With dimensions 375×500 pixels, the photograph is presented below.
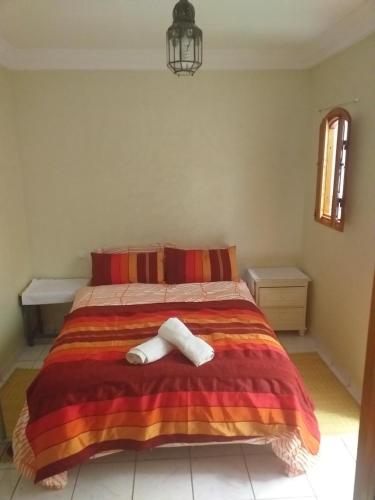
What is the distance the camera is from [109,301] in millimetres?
2826

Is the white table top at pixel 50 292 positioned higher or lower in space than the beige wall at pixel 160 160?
lower

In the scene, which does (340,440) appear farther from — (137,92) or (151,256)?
(137,92)

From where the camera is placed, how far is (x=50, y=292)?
315cm

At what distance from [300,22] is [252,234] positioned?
1723mm

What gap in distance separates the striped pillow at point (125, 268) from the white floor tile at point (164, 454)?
1.41m

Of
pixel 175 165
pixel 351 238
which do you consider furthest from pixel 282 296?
pixel 175 165

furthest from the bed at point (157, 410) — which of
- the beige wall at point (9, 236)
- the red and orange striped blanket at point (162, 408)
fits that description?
the beige wall at point (9, 236)

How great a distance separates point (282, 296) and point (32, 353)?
2206 millimetres

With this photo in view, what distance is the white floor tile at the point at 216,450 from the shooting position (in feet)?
6.80

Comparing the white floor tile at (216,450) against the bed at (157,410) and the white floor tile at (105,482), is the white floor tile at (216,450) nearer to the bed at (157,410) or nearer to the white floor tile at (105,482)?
the bed at (157,410)

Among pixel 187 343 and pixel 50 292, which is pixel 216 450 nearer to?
pixel 187 343

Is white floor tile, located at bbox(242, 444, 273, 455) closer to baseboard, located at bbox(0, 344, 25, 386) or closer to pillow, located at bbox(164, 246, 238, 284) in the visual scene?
pillow, located at bbox(164, 246, 238, 284)

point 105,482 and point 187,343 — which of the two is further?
point 187,343

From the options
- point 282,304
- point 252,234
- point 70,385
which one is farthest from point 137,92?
point 70,385
